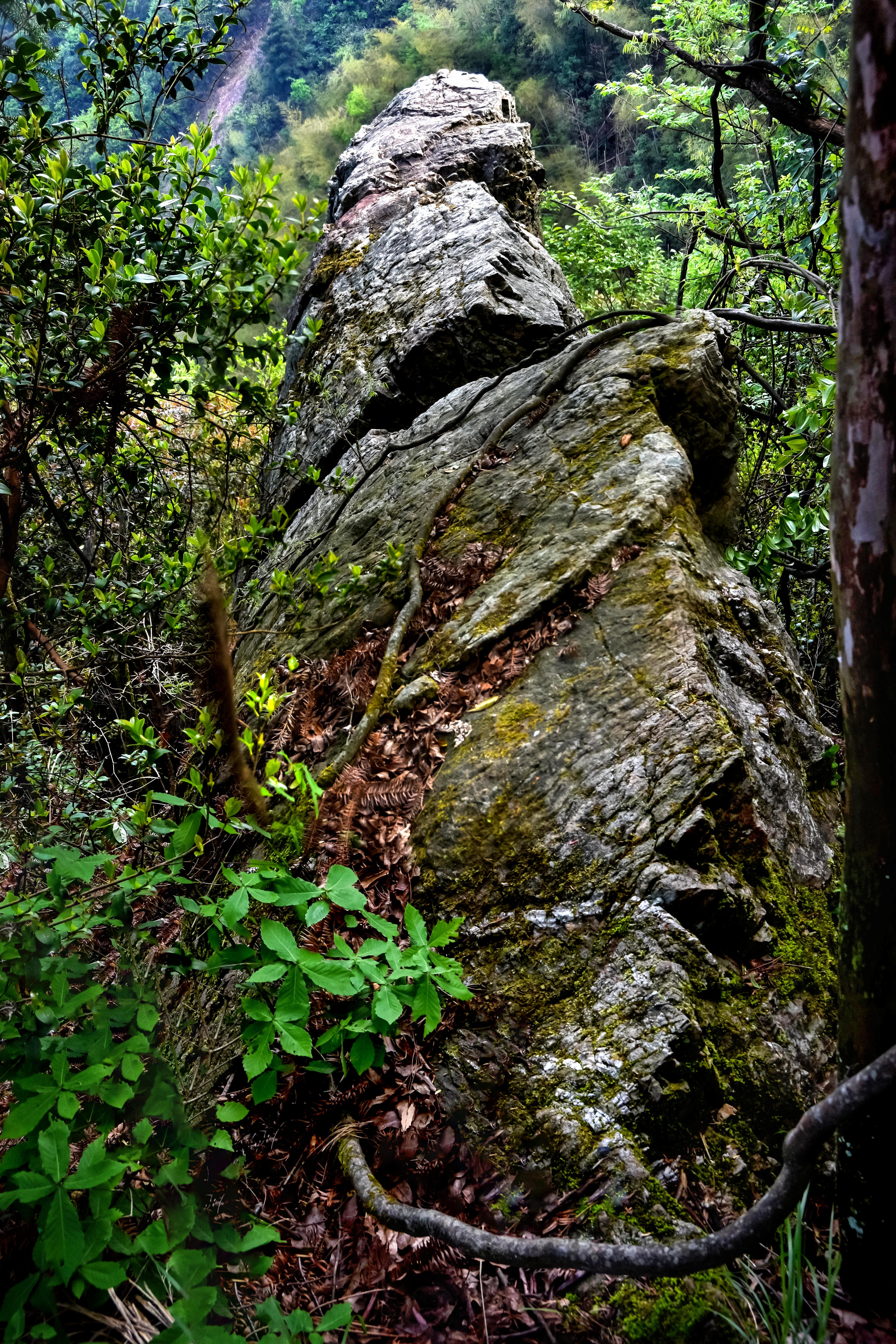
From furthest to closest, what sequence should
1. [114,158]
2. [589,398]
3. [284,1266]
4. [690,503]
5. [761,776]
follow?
[589,398]
[690,503]
[114,158]
[761,776]
[284,1266]

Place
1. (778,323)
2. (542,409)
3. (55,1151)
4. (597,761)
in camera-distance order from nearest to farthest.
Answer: (55,1151) < (597,761) < (778,323) < (542,409)

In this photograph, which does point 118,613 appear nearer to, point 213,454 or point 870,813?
point 213,454

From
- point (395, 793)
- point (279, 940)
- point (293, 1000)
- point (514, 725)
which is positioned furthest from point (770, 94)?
point (293, 1000)

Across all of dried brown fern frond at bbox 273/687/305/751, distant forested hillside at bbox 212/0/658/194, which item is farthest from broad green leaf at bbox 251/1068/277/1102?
distant forested hillside at bbox 212/0/658/194

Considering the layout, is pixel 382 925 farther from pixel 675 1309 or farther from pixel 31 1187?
pixel 675 1309

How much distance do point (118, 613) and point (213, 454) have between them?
65.3 inches

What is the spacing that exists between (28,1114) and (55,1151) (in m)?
0.11

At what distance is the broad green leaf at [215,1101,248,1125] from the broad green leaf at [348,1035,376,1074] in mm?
313

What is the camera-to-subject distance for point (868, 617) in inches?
59.4

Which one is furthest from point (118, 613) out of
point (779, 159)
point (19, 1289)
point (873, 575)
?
point (779, 159)

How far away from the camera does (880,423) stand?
4.60 feet

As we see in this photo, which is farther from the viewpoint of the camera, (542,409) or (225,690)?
(542,409)

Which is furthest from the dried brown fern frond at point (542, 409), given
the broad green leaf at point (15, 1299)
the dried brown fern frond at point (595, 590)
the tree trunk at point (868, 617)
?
the broad green leaf at point (15, 1299)

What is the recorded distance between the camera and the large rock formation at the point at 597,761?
2.14 m
